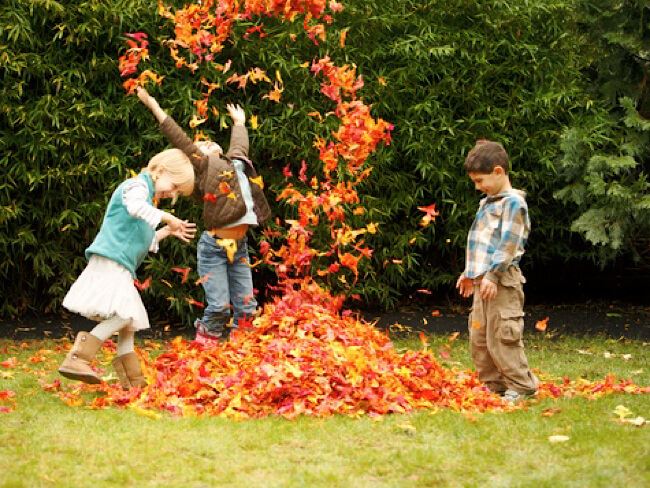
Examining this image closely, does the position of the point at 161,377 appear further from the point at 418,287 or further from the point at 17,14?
the point at 418,287

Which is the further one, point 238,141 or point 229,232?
point 238,141

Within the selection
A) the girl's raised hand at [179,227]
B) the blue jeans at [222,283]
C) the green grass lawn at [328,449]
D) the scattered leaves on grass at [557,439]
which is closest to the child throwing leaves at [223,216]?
the blue jeans at [222,283]

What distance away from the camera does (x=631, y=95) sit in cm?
775

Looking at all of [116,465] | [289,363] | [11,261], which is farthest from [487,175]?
[11,261]

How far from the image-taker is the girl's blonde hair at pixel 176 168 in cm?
491

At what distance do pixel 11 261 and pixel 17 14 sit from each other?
5.93 feet

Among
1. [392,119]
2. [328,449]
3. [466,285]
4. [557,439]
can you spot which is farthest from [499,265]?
[392,119]

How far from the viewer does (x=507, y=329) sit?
187 inches

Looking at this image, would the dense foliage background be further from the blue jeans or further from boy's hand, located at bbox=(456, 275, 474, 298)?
boy's hand, located at bbox=(456, 275, 474, 298)

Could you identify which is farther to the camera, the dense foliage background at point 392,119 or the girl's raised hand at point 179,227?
the dense foliage background at point 392,119

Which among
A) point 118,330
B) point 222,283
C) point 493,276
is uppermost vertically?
point 493,276

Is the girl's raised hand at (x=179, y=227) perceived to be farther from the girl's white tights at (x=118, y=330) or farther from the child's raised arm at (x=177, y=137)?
the child's raised arm at (x=177, y=137)

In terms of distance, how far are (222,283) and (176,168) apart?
904mm

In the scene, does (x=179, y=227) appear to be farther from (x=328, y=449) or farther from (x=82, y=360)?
(x=328, y=449)
